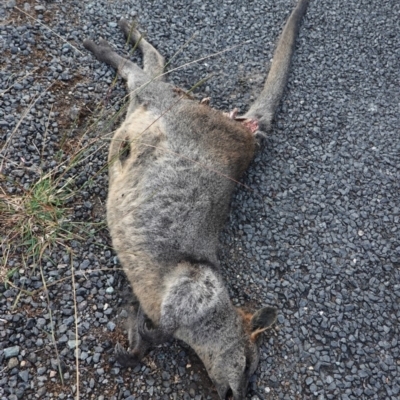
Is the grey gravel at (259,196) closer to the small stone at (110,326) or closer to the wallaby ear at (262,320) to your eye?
the small stone at (110,326)

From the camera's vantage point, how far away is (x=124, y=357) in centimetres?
448

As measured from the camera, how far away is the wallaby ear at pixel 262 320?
4.68 meters

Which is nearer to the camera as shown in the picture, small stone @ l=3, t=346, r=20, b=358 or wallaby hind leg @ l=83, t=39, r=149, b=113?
small stone @ l=3, t=346, r=20, b=358

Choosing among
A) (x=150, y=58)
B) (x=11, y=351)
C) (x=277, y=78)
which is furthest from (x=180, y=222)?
(x=277, y=78)

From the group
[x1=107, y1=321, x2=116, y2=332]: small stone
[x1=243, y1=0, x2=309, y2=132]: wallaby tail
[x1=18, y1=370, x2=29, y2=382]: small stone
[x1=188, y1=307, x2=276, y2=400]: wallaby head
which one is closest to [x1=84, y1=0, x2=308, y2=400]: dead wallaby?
[x1=188, y1=307, x2=276, y2=400]: wallaby head

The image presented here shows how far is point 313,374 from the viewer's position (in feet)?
15.9

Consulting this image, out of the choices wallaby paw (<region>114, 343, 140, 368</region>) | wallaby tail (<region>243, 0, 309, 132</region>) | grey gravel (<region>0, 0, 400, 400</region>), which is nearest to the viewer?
wallaby paw (<region>114, 343, 140, 368</region>)

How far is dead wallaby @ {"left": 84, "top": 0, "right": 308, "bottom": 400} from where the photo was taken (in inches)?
182

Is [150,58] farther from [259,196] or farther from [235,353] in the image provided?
[235,353]

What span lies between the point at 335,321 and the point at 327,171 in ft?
6.89

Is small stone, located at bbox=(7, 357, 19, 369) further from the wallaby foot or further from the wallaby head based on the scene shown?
the wallaby head

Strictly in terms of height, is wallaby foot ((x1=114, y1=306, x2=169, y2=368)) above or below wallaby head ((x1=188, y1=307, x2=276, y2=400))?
above

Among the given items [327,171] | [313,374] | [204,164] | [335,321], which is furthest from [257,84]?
[313,374]

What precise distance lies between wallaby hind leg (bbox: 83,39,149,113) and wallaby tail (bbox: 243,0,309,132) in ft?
4.87
